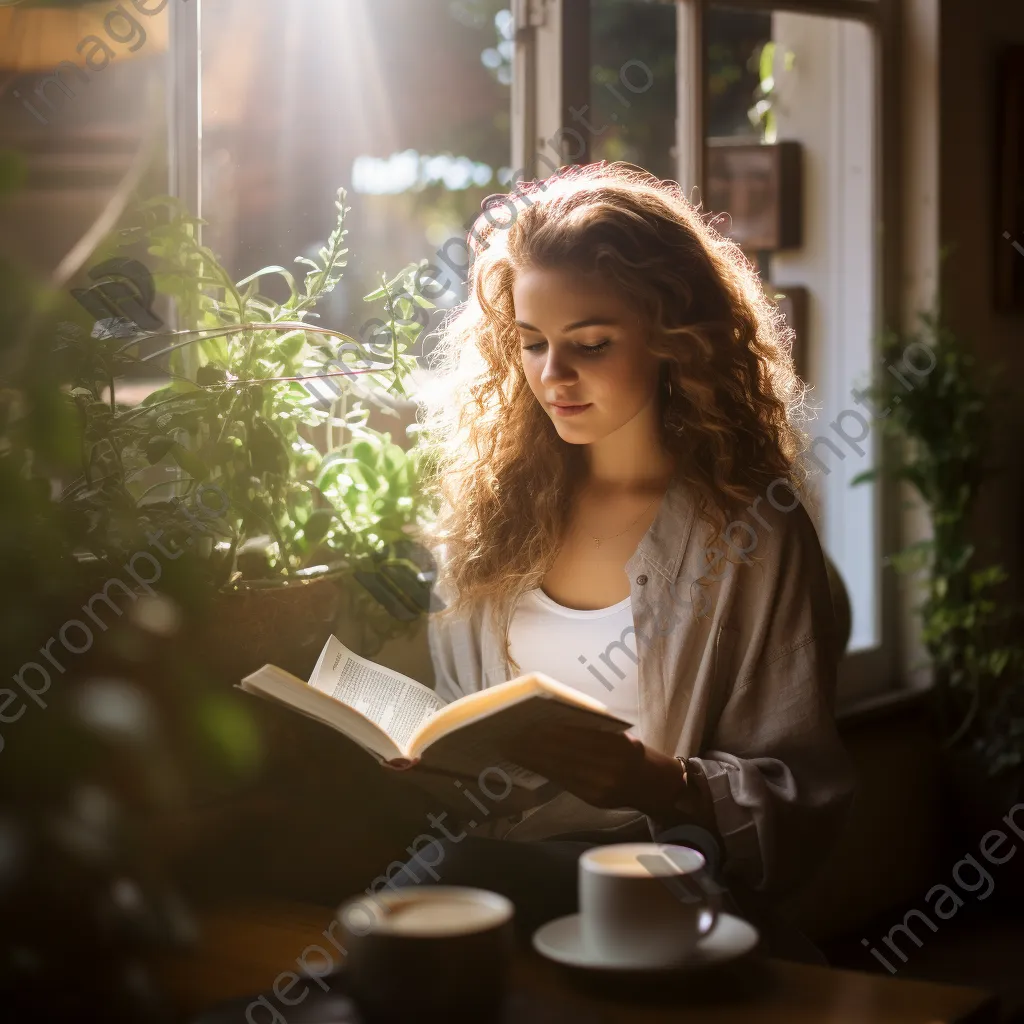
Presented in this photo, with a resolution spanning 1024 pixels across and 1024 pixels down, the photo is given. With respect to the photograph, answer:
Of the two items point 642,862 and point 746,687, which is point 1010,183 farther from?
point 642,862

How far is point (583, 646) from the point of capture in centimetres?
134

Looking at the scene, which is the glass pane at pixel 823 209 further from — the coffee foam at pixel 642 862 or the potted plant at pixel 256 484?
the coffee foam at pixel 642 862

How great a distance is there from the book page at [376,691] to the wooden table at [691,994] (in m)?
0.31

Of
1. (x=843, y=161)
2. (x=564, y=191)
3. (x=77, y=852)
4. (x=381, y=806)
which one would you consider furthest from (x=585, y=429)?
(x=843, y=161)

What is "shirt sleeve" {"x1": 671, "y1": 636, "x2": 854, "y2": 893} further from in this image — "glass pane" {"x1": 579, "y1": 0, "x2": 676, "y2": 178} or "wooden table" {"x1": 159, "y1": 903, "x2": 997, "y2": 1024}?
"glass pane" {"x1": 579, "y1": 0, "x2": 676, "y2": 178}

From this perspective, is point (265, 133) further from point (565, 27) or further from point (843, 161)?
point (843, 161)

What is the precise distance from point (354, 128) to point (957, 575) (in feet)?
5.39

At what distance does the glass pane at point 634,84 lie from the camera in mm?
2080

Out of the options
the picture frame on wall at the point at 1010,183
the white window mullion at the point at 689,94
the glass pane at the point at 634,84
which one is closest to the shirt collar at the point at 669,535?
the glass pane at the point at 634,84

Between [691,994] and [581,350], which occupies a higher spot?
[581,350]

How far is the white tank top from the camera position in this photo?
1.31m

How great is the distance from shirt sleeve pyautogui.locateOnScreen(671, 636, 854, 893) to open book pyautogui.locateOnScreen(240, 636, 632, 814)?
0.71ft

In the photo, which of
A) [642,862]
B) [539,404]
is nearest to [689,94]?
[539,404]

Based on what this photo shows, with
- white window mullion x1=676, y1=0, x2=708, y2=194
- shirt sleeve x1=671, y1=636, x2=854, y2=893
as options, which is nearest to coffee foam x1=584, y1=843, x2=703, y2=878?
shirt sleeve x1=671, y1=636, x2=854, y2=893
